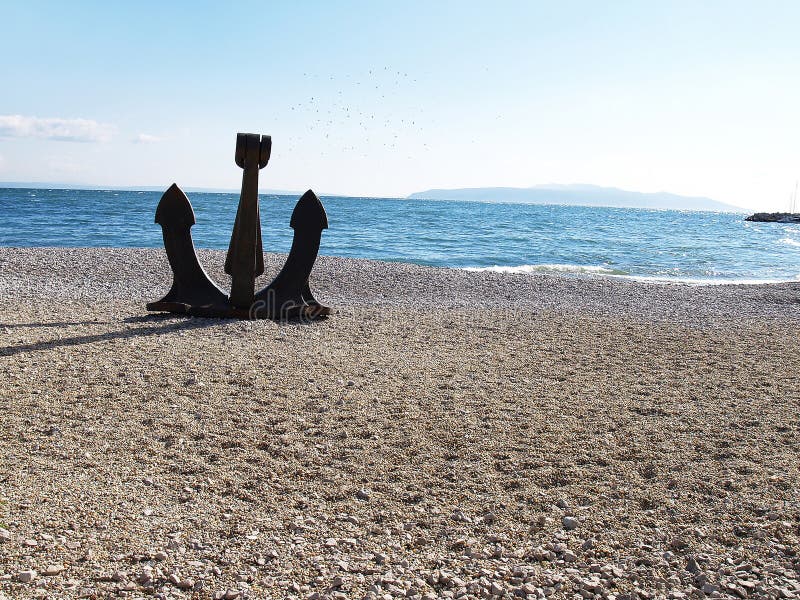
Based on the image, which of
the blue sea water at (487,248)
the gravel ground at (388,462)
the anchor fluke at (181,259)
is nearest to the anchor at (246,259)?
the anchor fluke at (181,259)

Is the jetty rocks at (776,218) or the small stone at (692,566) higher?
the jetty rocks at (776,218)

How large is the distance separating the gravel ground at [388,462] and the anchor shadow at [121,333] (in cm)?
5

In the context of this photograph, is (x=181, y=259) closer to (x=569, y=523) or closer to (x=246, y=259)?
(x=246, y=259)

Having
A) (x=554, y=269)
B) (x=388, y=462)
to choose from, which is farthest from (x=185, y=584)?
(x=554, y=269)

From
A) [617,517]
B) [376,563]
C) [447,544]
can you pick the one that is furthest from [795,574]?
[376,563]

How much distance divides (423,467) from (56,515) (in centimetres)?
174

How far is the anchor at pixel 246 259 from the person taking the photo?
6965 mm

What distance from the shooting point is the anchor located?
696cm

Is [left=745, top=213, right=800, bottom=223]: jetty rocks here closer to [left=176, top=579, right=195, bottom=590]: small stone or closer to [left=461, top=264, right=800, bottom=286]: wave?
[left=461, top=264, right=800, bottom=286]: wave

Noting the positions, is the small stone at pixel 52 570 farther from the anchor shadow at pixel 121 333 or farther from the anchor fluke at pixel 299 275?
the anchor fluke at pixel 299 275

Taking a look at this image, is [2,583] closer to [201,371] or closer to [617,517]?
[617,517]

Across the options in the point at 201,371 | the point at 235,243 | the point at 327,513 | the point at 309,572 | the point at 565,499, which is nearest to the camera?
the point at 309,572

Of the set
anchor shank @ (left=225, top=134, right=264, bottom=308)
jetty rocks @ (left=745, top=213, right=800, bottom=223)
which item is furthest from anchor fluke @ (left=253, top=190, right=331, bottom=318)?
jetty rocks @ (left=745, top=213, right=800, bottom=223)

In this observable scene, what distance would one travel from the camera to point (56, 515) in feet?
9.02
